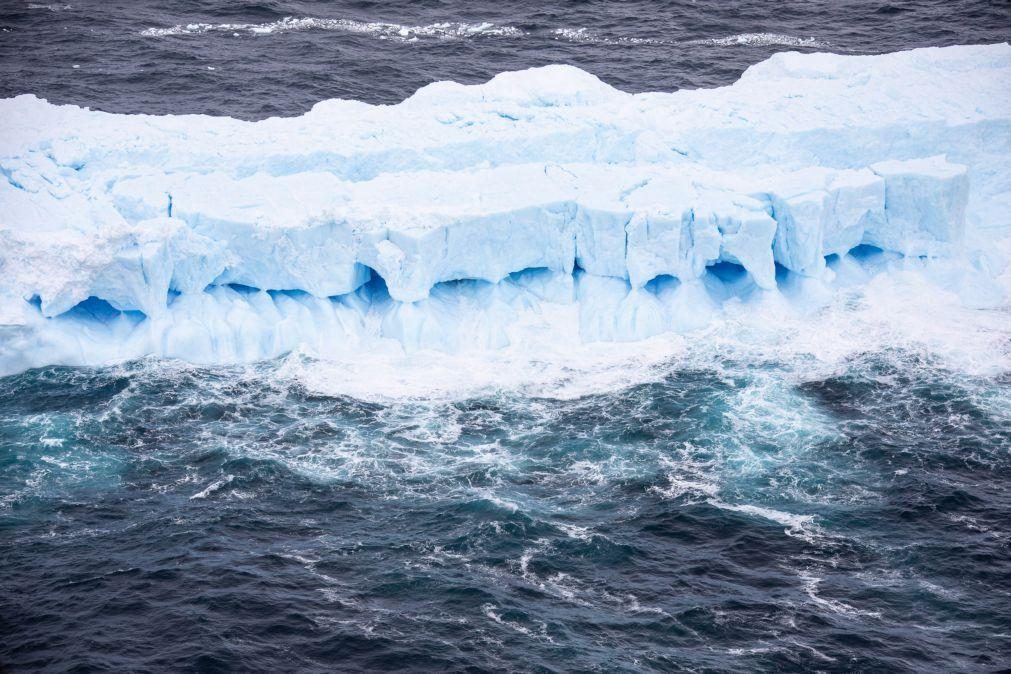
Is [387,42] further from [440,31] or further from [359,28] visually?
[440,31]

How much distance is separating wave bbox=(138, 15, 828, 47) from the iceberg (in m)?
16.0

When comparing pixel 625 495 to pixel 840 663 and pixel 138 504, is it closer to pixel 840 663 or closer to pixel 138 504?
pixel 840 663

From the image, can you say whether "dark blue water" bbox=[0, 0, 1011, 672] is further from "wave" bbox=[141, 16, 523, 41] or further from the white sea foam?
"wave" bbox=[141, 16, 523, 41]

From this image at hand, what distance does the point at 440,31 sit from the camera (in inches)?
2576

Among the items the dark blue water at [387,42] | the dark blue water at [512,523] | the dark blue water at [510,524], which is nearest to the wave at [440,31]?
the dark blue water at [387,42]

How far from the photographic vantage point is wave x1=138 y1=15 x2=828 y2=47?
6450 cm

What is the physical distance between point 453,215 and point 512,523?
39.8ft

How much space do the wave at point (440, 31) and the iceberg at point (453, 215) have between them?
1602cm

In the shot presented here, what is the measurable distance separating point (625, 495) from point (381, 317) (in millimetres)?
11704

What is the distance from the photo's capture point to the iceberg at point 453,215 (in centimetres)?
4125

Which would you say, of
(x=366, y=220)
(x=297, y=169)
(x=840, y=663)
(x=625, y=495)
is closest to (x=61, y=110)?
(x=297, y=169)

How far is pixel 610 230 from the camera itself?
4269 cm

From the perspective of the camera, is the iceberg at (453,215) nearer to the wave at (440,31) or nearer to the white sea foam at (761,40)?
the white sea foam at (761,40)

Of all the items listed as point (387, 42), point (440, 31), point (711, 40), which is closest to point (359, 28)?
point (387, 42)
